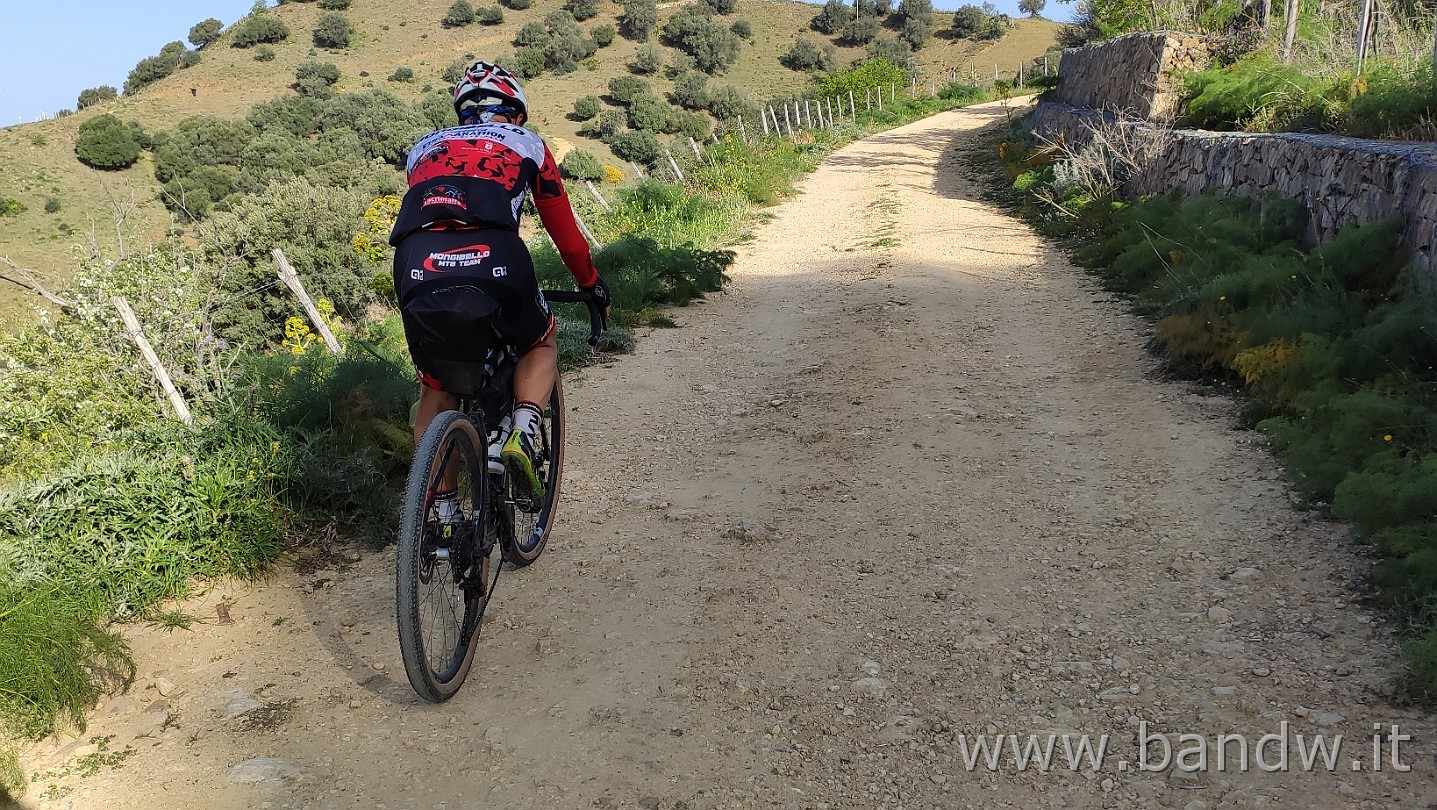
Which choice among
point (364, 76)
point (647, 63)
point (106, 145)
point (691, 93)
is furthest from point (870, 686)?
point (364, 76)

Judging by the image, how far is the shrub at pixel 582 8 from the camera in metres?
65.9

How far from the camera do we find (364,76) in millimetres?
54750

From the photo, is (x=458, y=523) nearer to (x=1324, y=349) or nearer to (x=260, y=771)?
(x=260, y=771)

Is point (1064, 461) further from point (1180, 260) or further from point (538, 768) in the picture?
point (1180, 260)

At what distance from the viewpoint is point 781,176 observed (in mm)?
18047

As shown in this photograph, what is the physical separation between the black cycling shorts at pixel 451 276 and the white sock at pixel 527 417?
0.35m

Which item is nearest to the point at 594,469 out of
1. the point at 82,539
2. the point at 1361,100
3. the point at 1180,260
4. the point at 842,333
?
the point at 82,539

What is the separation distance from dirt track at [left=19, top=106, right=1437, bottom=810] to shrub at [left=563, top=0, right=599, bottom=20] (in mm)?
67798

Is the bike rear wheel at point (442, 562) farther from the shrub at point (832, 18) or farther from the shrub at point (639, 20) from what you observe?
the shrub at point (832, 18)

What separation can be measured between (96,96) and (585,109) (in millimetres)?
33445

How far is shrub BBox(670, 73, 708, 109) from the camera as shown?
171 ft

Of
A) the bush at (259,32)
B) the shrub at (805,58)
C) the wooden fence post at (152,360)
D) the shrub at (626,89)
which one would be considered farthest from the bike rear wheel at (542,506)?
the bush at (259,32)

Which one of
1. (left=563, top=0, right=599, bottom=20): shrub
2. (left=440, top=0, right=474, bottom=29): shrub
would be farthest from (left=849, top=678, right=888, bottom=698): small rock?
(left=563, top=0, right=599, bottom=20): shrub

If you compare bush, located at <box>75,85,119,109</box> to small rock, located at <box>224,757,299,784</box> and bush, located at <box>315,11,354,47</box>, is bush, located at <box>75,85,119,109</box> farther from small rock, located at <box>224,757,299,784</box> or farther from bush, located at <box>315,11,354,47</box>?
small rock, located at <box>224,757,299,784</box>
